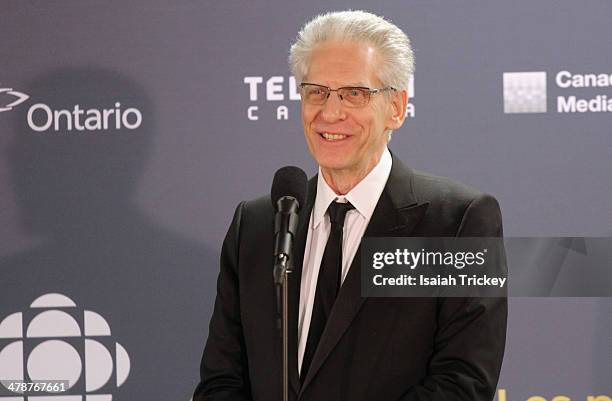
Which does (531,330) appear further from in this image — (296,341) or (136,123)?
(136,123)

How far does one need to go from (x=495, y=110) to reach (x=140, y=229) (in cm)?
125

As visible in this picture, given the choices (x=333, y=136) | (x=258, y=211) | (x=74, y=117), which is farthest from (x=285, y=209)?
(x=74, y=117)

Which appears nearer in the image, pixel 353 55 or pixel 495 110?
pixel 353 55

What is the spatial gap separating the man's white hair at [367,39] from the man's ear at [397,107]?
23mm

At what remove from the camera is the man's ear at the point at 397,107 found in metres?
2.04

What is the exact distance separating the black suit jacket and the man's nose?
0.21 m

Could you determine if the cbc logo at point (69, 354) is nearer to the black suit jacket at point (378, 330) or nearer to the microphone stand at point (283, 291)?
the black suit jacket at point (378, 330)

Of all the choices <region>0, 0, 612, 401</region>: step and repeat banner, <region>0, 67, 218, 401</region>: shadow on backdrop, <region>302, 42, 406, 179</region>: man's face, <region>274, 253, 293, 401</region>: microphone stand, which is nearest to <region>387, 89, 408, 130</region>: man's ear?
<region>302, 42, 406, 179</region>: man's face

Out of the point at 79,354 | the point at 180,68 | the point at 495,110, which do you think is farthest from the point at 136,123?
the point at 495,110

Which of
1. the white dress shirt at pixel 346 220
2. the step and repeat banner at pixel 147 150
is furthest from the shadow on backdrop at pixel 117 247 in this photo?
the white dress shirt at pixel 346 220

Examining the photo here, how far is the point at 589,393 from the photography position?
9.48ft

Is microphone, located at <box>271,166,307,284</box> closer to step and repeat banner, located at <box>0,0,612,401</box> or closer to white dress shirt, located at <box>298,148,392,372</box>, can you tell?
white dress shirt, located at <box>298,148,392,372</box>

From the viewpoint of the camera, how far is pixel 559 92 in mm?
2904

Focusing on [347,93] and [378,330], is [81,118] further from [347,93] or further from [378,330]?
[378,330]
